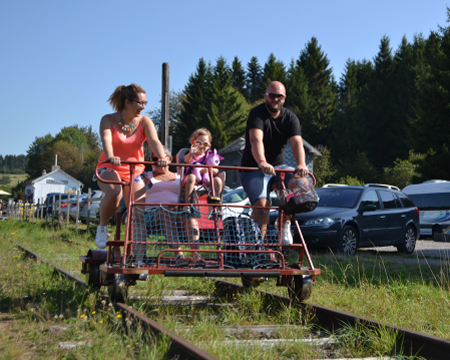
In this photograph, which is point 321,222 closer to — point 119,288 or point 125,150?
point 125,150

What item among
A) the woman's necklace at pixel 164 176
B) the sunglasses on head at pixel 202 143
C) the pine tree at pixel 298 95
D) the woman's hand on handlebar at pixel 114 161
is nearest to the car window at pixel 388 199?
the sunglasses on head at pixel 202 143

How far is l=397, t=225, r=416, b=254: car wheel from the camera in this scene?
13.2 meters

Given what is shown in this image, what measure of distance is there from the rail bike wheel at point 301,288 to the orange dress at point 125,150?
6.48ft

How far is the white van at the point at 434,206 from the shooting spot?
20031mm

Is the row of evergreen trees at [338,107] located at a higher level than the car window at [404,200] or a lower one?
higher

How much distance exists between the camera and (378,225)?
41.0 ft

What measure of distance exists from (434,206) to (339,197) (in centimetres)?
934

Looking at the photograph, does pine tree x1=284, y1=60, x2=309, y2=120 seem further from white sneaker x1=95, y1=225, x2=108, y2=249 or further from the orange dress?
white sneaker x1=95, y1=225, x2=108, y2=249

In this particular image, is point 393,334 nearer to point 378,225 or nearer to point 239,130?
point 378,225

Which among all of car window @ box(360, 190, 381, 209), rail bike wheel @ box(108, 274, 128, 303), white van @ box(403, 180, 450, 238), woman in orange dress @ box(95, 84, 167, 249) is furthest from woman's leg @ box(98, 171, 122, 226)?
white van @ box(403, 180, 450, 238)

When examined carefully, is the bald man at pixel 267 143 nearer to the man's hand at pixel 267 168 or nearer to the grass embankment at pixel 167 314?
the man's hand at pixel 267 168

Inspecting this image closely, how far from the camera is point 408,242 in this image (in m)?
13.4

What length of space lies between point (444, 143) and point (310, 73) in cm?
4988

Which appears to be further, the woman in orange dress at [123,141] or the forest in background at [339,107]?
the forest in background at [339,107]
